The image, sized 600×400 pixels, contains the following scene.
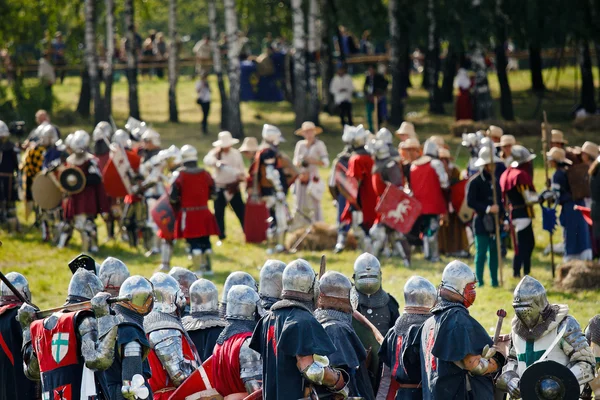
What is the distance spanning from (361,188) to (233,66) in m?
9.91

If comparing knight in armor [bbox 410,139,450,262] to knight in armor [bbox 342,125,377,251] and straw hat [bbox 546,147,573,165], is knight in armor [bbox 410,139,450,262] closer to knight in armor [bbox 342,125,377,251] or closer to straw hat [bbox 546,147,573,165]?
knight in armor [bbox 342,125,377,251]

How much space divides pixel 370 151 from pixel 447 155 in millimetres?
1098

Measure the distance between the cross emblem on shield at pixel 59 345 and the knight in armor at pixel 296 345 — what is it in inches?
43.6

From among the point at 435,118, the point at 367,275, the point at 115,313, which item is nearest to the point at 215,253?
the point at 367,275

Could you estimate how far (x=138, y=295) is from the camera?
7039 mm

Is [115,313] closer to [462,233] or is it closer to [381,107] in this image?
[462,233]

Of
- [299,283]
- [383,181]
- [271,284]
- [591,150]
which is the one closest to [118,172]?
[383,181]

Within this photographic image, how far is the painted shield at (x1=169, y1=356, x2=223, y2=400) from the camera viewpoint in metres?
7.12

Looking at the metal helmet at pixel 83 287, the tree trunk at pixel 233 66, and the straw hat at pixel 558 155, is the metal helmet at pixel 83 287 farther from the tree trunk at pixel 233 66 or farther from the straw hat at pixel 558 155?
the tree trunk at pixel 233 66

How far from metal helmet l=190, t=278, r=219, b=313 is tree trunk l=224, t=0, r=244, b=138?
15829 mm

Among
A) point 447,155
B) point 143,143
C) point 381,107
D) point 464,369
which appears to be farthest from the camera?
point 381,107

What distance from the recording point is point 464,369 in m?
6.91

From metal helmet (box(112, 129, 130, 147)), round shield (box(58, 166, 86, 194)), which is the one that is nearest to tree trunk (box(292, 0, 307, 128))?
metal helmet (box(112, 129, 130, 147))

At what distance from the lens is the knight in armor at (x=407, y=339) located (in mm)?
7289
